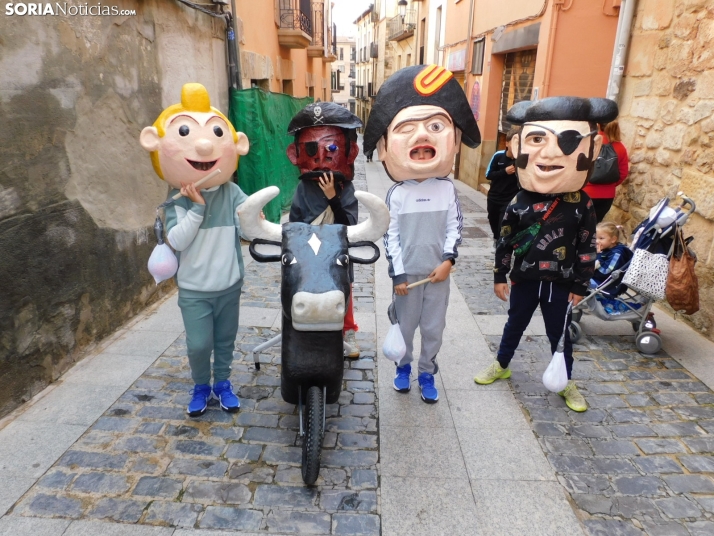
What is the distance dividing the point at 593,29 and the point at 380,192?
5.40 metres

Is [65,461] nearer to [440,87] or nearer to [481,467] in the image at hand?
[481,467]

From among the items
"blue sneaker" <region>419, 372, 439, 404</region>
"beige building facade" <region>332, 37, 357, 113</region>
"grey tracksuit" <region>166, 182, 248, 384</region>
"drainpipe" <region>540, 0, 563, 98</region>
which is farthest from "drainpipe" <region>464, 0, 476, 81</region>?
"beige building facade" <region>332, 37, 357, 113</region>

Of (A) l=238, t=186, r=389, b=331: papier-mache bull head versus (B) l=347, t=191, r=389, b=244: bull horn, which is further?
(B) l=347, t=191, r=389, b=244: bull horn

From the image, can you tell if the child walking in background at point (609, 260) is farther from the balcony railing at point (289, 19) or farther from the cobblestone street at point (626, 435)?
the balcony railing at point (289, 19)

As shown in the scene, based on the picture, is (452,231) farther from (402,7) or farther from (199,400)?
(402,7)

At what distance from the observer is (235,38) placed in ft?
23.4

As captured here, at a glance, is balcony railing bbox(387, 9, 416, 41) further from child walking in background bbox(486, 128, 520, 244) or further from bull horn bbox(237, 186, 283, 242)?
bull horn bbox(237, 186, 283, 242)

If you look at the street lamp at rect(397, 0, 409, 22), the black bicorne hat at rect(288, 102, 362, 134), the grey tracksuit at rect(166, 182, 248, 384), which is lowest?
the grey tracksuit at rect(166, 182, 248, 384)

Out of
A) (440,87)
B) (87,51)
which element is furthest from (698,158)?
(87,51)

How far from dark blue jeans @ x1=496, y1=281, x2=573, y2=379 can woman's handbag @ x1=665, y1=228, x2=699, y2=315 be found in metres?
1.26

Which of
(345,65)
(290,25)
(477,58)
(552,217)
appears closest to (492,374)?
(552,217)

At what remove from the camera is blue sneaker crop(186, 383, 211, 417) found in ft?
10.8

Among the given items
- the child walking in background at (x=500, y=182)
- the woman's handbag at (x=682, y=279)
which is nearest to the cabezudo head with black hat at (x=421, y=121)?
the woman's handbag at (x=682, y=279)

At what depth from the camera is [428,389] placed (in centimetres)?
352
